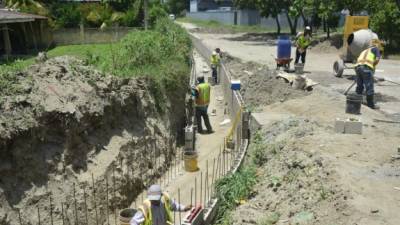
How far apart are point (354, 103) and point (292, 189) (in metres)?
4.48

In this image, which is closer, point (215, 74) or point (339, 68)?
point (339, 68)

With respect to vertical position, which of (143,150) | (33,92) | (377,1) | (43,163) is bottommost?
(143,150)

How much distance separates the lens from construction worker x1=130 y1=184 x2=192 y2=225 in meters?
5.30

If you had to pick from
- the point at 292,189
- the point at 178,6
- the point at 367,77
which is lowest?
the point at 292,189

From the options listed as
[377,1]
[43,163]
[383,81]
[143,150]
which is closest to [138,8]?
[377,1]

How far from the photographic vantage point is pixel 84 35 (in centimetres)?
3134

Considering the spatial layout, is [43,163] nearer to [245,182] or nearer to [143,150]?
[143,150]

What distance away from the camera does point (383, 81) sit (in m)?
15.9

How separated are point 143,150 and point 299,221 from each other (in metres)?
4.45

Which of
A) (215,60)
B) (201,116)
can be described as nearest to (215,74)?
(215,60)

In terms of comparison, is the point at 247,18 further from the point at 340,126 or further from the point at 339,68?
the point at 340,126

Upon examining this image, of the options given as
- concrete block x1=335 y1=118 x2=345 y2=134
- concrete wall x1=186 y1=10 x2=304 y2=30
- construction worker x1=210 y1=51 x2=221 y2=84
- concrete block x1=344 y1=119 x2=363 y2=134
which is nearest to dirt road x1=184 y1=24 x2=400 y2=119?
construction worker x1=210 y1=51 x2=221 y2=84

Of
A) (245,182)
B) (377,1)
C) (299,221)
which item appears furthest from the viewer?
(377,1)

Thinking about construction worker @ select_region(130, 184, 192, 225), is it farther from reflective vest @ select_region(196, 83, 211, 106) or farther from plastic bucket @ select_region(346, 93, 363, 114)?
reflective vest @ select_region(196, 83, 211, 106)
